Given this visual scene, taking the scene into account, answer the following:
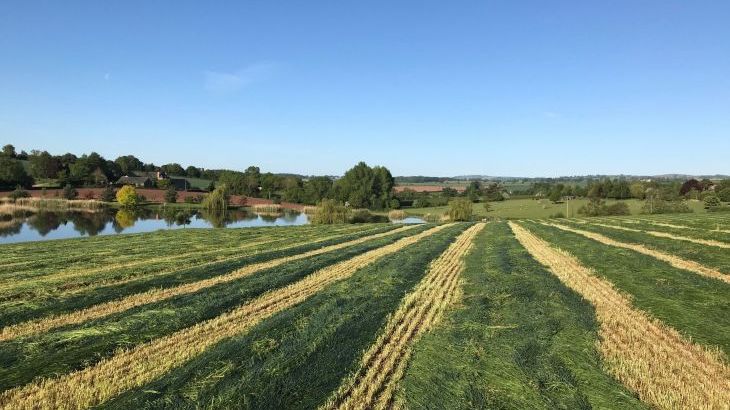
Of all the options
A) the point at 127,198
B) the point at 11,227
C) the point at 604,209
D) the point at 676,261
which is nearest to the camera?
the point at 676,261

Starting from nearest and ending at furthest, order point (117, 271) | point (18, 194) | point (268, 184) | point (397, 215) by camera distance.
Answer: point (117, 271) → point (18, 194) → point (397, 215) → point (268, 184)

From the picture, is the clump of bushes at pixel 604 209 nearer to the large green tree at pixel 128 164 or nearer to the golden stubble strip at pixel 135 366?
the golden stubble strip at pixel 135 366

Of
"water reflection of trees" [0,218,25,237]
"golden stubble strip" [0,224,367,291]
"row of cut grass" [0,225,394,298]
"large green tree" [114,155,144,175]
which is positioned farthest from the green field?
"large green tree" [114,155,144,175]

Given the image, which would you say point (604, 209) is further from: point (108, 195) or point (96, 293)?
point (108, 195)

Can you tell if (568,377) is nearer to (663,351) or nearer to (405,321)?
(663,351)

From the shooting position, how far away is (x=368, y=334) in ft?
31.0

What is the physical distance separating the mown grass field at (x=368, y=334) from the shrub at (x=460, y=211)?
52.4 metres

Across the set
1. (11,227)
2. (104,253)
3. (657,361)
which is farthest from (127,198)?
(657,361)

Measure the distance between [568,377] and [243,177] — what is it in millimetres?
148573

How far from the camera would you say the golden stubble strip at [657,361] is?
6.62 m

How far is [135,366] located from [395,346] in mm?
5013

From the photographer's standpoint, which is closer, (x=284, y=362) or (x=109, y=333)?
(x=284, y=362)

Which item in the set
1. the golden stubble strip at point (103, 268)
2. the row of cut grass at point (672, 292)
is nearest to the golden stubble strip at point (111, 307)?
the golden stubble strip at point (103, 268)

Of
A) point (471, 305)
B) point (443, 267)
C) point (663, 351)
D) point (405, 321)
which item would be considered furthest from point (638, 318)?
point (443, 267)
